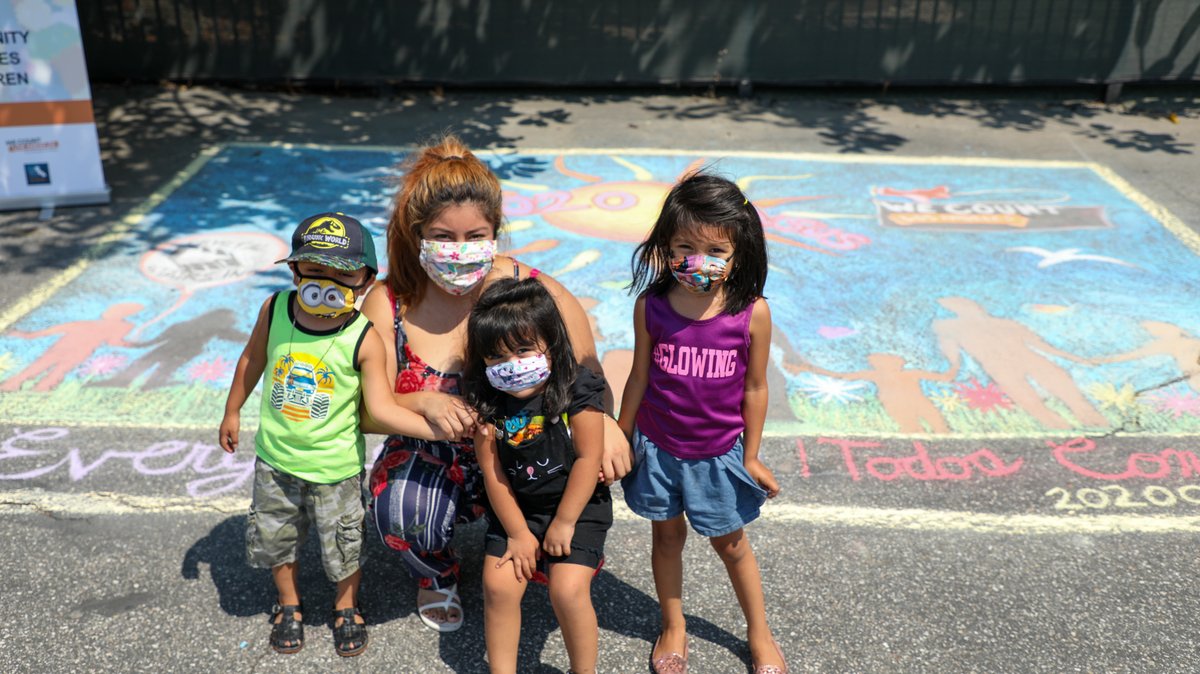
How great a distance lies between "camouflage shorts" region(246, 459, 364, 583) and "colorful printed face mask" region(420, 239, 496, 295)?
688 mm

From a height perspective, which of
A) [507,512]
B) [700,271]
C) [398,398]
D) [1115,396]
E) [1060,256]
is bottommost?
[1115,396]

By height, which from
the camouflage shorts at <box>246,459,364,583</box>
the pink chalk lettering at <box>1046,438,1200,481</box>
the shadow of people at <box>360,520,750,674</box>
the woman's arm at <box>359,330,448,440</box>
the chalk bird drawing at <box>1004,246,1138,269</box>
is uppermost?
the woman's arm at <box>359,330,448,440</box>

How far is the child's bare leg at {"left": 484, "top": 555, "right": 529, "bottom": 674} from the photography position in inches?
112

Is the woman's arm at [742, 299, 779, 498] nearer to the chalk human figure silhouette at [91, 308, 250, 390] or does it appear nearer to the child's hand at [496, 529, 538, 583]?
the child's hand at [496, 529, 538, 583]

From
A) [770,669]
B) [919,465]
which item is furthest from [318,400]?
[919,465]

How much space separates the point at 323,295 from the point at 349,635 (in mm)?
1114

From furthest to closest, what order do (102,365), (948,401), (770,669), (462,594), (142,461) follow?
1. (102,365)
2. (948,401)
3. (142,461)
4. (462,594)
5. (770,669)

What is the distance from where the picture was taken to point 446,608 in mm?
3295

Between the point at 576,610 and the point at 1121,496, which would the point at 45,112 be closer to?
the point at 576,610

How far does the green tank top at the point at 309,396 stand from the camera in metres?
2.95

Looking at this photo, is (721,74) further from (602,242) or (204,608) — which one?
(204,608)

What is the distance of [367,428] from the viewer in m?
3.11

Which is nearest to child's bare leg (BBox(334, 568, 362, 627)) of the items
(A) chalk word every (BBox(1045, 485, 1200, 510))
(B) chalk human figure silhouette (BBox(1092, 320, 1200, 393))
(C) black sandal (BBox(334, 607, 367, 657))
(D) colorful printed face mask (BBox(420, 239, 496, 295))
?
(C) black sandal (BBox(334, 607, 367, 657))

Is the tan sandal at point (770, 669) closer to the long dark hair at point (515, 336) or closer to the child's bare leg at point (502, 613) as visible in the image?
the child's bare leg at point (502, 613)
